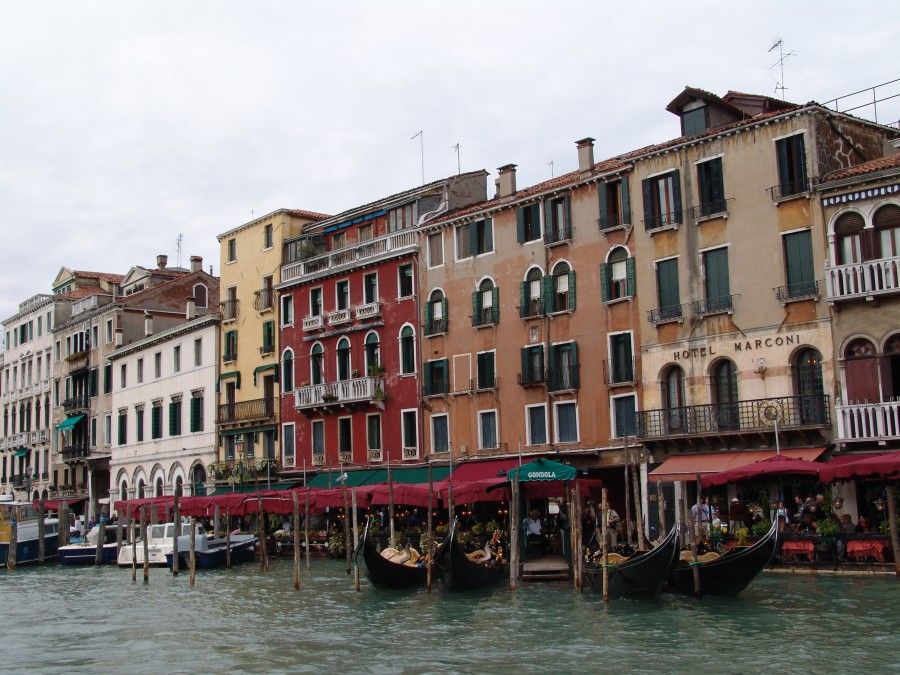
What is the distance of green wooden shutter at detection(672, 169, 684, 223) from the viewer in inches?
1185

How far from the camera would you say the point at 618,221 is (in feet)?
104

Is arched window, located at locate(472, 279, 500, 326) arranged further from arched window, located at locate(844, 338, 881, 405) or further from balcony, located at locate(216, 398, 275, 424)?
arched window, located at locate(844, 338, 881, 405)

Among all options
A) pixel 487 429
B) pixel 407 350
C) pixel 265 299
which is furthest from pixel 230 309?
pixel 487 429

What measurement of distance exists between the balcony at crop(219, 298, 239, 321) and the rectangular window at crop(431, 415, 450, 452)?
12.5 metres

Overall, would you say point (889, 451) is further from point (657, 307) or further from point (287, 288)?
point (287, 288)

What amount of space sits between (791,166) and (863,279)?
350cm

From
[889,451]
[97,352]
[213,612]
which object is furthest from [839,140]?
[97,352]

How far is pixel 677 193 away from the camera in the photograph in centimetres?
3017

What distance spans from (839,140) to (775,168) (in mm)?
1694

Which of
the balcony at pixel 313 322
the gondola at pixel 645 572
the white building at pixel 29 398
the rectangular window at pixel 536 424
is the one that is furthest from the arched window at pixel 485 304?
the white building at pixel 29 398

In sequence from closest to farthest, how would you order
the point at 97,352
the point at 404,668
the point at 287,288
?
the point at 404,668 → the point at 287,288 → the point at 97,352

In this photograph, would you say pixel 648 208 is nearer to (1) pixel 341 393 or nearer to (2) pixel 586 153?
(2) pixel 586 153

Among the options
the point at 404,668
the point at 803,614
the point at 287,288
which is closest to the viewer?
the point at 404,668

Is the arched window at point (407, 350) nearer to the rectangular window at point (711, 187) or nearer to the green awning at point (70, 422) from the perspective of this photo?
the rectangular window at point (711, 187)
